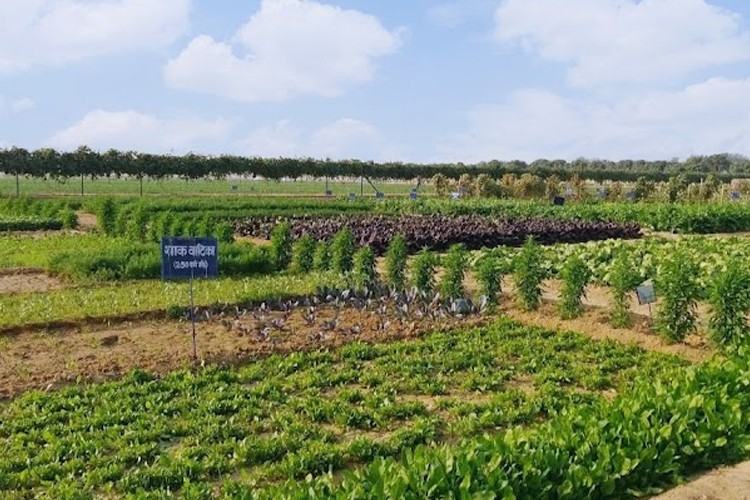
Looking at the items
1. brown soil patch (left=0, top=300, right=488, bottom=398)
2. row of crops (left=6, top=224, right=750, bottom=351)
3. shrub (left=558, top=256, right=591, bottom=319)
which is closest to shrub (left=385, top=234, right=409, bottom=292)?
row of crops (left=6, top=224, right=750, bottom=351)

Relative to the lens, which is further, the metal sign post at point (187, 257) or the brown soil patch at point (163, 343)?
the metal sign post at point (187, 257)

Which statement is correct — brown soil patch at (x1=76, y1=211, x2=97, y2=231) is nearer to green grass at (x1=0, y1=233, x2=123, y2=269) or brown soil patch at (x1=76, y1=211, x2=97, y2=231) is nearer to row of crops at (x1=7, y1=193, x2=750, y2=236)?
row of crops at (x1=7, y1=193, x2=750, y2=236)

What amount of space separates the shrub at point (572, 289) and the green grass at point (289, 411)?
129 cm

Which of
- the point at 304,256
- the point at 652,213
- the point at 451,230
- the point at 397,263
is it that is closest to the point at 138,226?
the point at 304,256

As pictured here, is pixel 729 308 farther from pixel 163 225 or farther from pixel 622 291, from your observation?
pixel 163 225

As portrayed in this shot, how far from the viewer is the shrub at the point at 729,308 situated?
26.5 ft

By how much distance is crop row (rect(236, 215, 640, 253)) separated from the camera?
18.2 meters

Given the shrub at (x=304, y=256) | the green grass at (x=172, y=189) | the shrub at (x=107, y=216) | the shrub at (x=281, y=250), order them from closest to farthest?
the shrub at (x=304, y=256) → the shrub at (x=281, y=250) → the shrub at (x=107, y=216) → the green grass at (x=172, y=189)

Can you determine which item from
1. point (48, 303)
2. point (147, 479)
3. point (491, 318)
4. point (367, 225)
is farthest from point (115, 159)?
point (147, 479)

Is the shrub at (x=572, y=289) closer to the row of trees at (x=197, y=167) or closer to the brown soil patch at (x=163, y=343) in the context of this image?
the brown soil patch at (x=163, y=343)

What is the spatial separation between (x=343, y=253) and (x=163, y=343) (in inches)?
205

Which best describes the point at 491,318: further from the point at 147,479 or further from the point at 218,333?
the point at 147,479

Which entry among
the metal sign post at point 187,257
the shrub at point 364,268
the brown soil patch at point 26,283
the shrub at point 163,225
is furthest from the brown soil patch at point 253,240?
the metal sign post at point 187,257

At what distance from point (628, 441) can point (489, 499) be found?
50.3 inches
